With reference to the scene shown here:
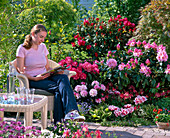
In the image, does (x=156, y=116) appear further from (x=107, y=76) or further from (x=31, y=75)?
(x=31, y=75)

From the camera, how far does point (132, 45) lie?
533 centimetres

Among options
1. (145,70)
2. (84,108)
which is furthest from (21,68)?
(145,70)

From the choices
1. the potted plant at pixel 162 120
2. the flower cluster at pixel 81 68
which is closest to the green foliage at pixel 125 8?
the flower cluster at pixel 81 68

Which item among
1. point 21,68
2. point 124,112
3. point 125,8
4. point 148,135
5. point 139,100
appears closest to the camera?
point 148,135

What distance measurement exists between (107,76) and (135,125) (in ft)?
3.98

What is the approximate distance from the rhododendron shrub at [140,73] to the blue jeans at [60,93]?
4.33 ft

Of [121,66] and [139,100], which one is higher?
[121,66]

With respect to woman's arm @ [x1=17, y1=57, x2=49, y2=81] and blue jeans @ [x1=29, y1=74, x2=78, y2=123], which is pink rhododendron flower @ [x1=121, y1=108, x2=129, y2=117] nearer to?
blue jeans @ [x1=29, y1=74, x2=78, y2=123]

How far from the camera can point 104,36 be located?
6.38 meters

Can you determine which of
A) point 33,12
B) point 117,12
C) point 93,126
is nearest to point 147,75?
point 93,126

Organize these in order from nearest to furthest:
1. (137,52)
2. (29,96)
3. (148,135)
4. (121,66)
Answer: (29,96)
(148,135)
(121,66)
(137,52)

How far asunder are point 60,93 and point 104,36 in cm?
299

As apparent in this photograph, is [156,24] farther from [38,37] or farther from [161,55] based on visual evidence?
[38,37]

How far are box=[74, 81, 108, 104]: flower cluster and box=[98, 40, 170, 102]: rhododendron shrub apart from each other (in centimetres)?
26
